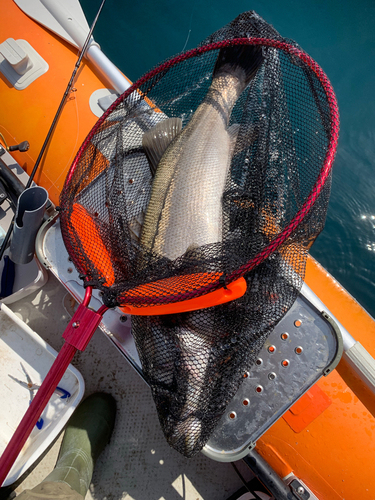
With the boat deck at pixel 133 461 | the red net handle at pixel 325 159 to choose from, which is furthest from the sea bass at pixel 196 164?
the boat deck at pixel 133 461

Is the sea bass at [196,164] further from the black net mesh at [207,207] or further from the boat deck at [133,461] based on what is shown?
A: the boat deck at [133,461]

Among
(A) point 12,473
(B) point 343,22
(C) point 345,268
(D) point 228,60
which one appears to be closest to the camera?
(A) point 12,473

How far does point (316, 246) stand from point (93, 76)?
266cm

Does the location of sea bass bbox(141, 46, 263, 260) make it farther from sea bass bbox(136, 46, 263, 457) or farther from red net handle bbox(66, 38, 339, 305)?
red net handle bbox(66, 38, 339, 305)

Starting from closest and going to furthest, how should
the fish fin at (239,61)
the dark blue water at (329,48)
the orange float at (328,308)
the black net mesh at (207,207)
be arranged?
the black net mesh at (207,207), the orange float at (328,308), the fish fin at (239,61), the dark blue water at (329,48)

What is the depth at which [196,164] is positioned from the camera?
2023 millimetres

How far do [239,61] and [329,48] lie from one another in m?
2.19

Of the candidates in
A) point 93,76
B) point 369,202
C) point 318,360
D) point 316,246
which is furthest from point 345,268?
point 93,76

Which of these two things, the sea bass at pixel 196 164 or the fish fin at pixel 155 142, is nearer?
the sea bass at pixel 196 164

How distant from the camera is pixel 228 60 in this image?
2273 mm

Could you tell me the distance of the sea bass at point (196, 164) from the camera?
6.09 feet

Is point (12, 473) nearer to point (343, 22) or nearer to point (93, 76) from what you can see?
point (93, 76)

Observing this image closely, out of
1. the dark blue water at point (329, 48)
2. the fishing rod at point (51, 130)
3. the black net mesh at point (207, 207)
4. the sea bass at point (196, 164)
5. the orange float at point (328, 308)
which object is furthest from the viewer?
the dark blue water at point (329, 48)

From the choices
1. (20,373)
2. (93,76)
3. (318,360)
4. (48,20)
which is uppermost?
(48,20)
